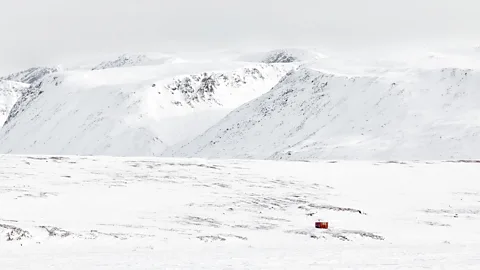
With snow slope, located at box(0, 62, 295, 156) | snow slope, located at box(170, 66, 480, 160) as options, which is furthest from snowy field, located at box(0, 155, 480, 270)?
snow slope, located at box(0, 62, 295, 156)

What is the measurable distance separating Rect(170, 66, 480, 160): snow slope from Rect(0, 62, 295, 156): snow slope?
12.5m

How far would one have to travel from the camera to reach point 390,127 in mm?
77750

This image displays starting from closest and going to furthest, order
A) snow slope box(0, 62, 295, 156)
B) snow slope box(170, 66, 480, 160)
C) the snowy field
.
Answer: the snowy field → snow slope box(170, 66, 480, 160) → snow slope box(0, 62, 295, 156)

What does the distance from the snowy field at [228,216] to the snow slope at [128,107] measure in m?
68.6

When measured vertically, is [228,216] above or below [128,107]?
above

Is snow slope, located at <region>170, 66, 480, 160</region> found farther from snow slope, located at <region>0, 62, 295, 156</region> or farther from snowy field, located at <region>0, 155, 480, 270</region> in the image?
snowy field, located at <region>0, 155, 480, 270</region>

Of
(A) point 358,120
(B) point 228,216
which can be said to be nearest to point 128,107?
(A) point 358,120

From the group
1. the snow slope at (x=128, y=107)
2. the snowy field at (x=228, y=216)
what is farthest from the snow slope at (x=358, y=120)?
the snowy field at (x=228, y=216)

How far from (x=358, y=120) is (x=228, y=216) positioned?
61.1 metres

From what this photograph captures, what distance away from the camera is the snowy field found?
49.8ft

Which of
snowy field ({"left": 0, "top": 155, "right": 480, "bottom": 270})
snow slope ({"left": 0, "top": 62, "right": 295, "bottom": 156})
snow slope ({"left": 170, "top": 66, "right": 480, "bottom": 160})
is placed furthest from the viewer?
snow slope ({"left": 0, "top": 62, "right": 295, "bottom": 156})

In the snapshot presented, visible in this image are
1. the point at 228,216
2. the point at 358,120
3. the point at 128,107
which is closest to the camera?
the point at 228,216

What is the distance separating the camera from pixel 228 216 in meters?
23.8

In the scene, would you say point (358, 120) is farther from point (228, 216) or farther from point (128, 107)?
point (228, 216)
